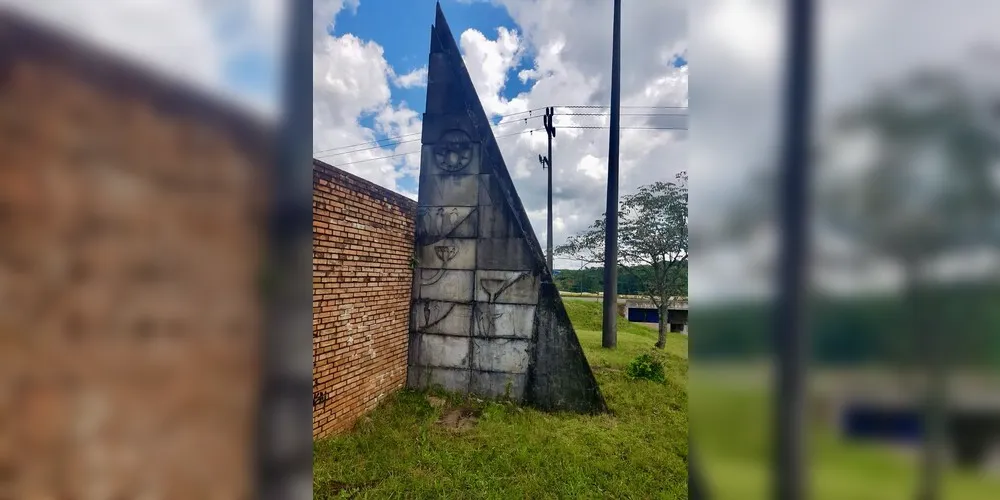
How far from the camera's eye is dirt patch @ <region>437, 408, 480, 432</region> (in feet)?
12.5

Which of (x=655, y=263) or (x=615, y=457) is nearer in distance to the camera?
(x=615, y=457)

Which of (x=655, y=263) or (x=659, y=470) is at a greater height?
(x=655, y=263)

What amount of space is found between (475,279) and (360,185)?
1.85 meters

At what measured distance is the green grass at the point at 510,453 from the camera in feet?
9.30

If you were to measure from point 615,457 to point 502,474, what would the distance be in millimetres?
1134

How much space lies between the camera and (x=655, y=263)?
7703 mm
